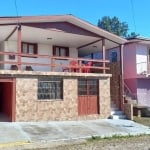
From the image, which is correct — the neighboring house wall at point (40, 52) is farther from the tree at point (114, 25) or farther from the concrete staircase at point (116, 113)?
the tree at point (114, 25)

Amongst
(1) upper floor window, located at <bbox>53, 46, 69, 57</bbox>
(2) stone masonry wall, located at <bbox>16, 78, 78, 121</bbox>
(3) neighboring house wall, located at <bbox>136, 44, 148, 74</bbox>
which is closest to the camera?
(2) stone masonry wall, located at <bbox>16, 78, 78, 121</bbox>

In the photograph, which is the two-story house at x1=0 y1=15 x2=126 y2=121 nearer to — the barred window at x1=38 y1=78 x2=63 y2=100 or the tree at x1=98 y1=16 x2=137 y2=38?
the barred window at x1=38 y1=78 x2=63 y2=100

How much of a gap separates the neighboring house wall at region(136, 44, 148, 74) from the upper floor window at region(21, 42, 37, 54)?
851 cm

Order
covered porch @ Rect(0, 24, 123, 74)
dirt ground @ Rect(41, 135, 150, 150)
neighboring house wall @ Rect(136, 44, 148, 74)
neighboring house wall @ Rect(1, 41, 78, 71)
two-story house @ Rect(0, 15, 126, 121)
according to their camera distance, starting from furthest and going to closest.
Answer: neighboring house wall @ Rect(136, 44, 148, 74)
neighboring house wall @ Rect(1, 41, 78, 71)
covered porch @ Rect(0, 24, 123, 74)
two-story house @ Rect(0, 15, 126, 121)
dirt ground @ Rect(41, 135, 150, 150)

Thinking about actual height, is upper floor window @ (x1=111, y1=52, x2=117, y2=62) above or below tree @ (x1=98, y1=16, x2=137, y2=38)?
below

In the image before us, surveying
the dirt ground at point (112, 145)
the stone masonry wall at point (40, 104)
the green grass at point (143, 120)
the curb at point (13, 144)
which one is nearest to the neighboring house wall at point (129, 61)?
the green grass at point (143, 120)

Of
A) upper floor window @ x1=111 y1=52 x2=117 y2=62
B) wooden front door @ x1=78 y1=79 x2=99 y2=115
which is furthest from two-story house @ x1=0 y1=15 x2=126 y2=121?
upper floor window @ x1=111 y1=52 x2=117 y2=62

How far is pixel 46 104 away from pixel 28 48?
20.4ft

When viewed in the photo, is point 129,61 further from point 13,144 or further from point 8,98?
point 13,144

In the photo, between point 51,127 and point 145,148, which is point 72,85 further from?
point 145,148

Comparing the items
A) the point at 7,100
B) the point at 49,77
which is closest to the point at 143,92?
the point at 49,77

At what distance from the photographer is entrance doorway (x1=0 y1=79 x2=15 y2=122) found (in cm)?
1875

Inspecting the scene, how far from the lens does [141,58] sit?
27.6m

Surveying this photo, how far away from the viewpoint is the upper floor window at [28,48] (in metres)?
24.3
